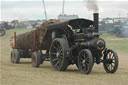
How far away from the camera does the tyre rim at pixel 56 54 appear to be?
14086 millimetres

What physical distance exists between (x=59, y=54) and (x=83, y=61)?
168 cm

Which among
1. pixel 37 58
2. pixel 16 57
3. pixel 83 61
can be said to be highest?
pixel 83 61

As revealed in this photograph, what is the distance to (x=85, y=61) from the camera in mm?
12625

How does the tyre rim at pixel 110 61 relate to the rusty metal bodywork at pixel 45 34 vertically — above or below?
below

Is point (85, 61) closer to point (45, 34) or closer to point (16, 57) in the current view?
point (45, 34)

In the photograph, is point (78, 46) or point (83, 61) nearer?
point (83, 61)

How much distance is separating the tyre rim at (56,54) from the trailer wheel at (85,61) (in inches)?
51.2

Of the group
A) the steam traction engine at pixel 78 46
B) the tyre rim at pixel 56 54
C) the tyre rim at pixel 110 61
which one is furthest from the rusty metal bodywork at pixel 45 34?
the tyre rim at pixel 110 61

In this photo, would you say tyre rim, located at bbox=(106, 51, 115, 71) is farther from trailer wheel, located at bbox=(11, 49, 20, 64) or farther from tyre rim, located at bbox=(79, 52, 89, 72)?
A: trailer wheel, located at bbox=(11, 49, 20, 64)

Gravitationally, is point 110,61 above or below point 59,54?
below

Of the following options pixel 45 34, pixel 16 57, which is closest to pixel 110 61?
pixel 45 34

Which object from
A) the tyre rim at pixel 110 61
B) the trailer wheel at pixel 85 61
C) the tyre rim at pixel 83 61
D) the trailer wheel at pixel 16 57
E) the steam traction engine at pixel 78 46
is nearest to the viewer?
the trailer wheel at pixel 85 61

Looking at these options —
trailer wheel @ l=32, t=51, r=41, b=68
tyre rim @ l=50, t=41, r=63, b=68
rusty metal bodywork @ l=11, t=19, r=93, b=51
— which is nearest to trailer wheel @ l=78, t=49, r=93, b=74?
tyre rim @ l=50, t=41, r=63, b=68

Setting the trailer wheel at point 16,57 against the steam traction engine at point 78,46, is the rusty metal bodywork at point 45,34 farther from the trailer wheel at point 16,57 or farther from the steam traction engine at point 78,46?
the trailer wheel at point 16,57
